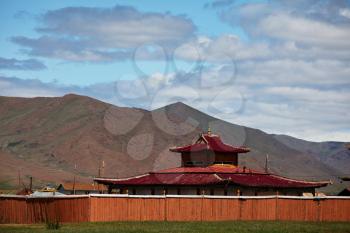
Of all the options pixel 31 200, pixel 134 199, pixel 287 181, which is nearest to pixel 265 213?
pixel 134 199

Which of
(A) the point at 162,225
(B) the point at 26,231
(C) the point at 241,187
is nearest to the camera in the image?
(B) the point at 26,231

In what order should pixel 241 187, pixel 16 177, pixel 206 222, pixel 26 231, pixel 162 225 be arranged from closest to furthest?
pixel 26 231 → pixel 162 225 → pixel 206 222 → pixel 241 187 → pixel 16 177

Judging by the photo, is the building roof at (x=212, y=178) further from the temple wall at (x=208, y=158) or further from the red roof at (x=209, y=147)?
the red roof at (x=209, y=147)

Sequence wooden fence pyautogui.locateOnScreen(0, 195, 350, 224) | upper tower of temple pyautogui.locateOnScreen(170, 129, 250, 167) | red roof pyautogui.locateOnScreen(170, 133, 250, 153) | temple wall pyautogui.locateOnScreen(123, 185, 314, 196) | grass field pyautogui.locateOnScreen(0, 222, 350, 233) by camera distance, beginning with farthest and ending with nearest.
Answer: red roof pyautogui.locateOnScreen(170, 133, 250, 153) → upper tower of temple pyautogui.locateOnScreen(170, 129, 250, 167) → temple wall pyautogui.locateOnScreen(123, 185, 314, 196) → wooden fence pyautogui.locateOnScreen(0, 195, 350, 224) → grass field pyautogui.locateOnScreen(0, 222, 350, 233)

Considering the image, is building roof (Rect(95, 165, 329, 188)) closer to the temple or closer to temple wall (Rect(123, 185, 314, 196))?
the temple

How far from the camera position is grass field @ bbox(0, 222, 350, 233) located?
42.2 m

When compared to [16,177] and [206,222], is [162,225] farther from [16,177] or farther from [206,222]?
[16,177]

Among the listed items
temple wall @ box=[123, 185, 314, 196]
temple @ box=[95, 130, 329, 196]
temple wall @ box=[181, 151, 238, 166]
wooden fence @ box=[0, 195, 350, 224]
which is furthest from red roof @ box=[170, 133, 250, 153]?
wooden fence @ box=[0, 195, 350, 224]

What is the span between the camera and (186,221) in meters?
51.5

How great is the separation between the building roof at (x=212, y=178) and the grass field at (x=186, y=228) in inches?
814

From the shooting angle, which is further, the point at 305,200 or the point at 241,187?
the point at 241,187

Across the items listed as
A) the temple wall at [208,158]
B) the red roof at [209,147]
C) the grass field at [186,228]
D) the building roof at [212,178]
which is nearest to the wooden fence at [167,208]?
the grass field at [186,228]

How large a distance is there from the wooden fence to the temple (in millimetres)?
13748

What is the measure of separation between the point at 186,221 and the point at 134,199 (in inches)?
148
